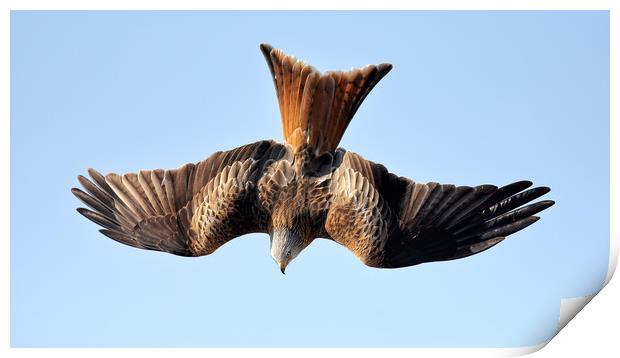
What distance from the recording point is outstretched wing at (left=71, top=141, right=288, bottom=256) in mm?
7441

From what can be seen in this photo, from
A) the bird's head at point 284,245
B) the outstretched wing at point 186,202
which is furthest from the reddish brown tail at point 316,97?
the bird's head at point 284,245

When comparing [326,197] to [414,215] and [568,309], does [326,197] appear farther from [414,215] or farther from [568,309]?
[568,309]

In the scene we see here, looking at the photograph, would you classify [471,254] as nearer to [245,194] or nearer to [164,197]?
[245,194]

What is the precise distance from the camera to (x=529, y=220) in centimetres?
757

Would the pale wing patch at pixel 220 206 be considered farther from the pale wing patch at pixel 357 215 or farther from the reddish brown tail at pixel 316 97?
the pale wing patch at pixel 357 215

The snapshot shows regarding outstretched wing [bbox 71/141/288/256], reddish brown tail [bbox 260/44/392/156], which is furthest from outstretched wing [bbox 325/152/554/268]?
outstretched wing [bbox 71/141/288/256]

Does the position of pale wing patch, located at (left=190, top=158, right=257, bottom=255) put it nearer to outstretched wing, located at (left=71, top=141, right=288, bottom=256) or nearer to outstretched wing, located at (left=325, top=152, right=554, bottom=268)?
outstretched wing, located at (left=71, top=141, right=288, bottom=256)

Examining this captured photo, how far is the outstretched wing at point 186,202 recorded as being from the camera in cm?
744

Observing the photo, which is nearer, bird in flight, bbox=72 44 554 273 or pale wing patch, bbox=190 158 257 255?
bird in flight, bbox=72 44 554 273

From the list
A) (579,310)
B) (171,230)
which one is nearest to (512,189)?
(579,310)

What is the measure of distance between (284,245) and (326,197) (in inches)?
17.3

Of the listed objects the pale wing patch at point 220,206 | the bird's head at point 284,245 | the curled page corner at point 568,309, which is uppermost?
the pale wing patch at point 220,206

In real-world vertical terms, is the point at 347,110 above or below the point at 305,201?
above

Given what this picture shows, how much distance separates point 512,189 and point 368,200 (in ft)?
3.44
